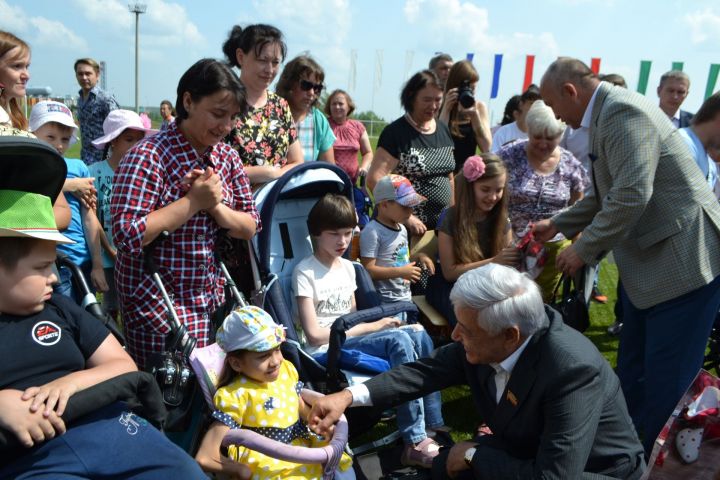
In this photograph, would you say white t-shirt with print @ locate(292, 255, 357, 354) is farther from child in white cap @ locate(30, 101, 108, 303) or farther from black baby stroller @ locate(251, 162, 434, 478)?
child in white cap @ locate(30, 101, 108, 303)

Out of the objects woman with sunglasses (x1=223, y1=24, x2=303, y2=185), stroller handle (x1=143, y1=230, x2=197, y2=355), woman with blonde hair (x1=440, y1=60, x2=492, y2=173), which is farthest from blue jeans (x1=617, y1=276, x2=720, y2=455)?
woman with blonde hair (x1=440, y1=60, x2=492, y2=173)

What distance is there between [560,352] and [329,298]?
5.25ft

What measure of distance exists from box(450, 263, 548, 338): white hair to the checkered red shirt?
1.25 metres

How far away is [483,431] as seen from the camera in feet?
10.4

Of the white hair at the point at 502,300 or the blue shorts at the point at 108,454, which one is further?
the white hair at the point at 502,300

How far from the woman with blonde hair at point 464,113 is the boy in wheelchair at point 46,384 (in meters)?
4.28

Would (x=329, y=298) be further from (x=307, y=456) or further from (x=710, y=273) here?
(x=710, y=273)

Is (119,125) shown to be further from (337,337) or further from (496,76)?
(496,76)

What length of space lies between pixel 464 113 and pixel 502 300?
3934 mm

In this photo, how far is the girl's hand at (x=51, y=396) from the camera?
187 centimetres

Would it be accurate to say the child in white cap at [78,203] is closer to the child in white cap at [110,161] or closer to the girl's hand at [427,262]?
the child in white cap at [110,161]

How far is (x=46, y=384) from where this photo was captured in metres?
2.00

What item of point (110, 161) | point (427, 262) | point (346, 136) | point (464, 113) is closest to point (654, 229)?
point (427, 262)

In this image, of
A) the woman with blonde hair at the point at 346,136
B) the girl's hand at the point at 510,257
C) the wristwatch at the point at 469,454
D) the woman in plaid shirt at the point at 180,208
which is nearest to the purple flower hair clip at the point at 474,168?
the girl's hand at the point at 510,257
